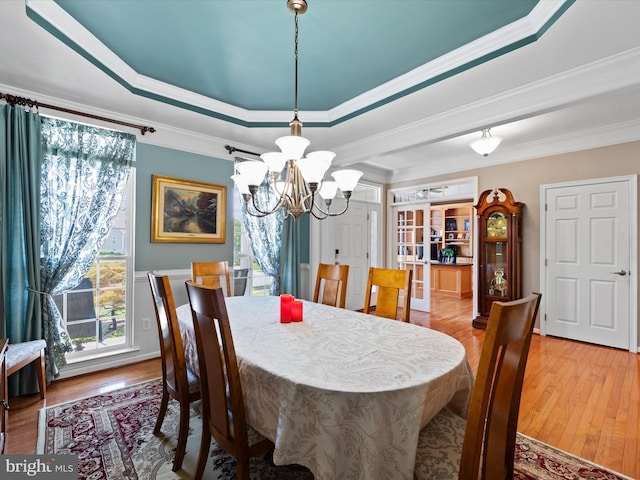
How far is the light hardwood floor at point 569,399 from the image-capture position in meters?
1.91

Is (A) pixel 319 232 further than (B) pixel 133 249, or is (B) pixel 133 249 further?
(A) pixel 319 232

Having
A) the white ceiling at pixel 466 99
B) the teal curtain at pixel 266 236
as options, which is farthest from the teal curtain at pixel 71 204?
the teal curtain at pixel 266 236

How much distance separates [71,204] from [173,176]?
3.24ft

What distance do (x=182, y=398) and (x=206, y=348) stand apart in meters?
0.51

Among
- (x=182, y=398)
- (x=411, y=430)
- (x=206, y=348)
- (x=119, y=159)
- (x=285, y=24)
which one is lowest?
(x=182, y=398)

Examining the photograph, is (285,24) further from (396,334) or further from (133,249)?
(133,249)

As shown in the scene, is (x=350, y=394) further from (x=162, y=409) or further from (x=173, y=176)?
(x=173, y=176)

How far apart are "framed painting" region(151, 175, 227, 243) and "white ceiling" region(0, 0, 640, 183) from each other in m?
0.46

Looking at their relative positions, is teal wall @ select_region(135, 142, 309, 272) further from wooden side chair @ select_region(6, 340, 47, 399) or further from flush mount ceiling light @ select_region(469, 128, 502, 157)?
flush mount ceiling light @ select_region(469, 128, 502, 157)

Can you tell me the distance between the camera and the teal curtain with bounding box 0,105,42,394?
8.02 ft

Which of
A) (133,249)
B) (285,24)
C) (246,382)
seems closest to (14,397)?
(133,249)

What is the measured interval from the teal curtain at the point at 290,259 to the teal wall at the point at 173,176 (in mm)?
737

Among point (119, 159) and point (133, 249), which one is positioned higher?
point (119, 159)

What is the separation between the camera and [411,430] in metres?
0.98
